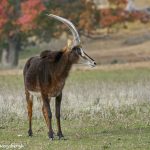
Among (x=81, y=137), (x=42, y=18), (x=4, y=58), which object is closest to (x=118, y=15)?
(x=42, y=18)

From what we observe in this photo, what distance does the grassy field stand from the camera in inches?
548

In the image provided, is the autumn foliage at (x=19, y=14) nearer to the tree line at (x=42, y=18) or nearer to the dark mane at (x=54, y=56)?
the tree line at (x=42, y=18)

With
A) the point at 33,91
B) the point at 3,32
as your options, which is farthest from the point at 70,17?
the point at 33,91

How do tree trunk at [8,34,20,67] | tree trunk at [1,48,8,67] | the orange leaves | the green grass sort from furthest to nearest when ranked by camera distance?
tree trunk at [1,48,8,67] < tree trunk at [8,34,20,67] < the orange leaves < the green grass

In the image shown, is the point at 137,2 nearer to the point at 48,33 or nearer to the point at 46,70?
the point at 48,33

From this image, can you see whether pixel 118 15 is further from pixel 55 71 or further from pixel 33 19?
→ pixel 55 71

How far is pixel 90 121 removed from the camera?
57.5 ft

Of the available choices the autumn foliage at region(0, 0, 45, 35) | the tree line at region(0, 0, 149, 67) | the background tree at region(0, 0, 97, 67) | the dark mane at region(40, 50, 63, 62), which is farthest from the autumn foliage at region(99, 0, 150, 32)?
the dark mane at region(40, 50, 63, 62)

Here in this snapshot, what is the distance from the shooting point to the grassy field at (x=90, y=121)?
1392 centimetres

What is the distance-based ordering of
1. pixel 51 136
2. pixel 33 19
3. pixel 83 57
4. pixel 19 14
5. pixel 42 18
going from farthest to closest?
pixel 19 14, pixel 42 18, pixel 33 19, pixel 83 57, pixel 51 136

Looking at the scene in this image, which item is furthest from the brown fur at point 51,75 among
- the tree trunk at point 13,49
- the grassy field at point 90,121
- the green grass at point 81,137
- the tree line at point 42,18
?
the tree trunk at point 13,49

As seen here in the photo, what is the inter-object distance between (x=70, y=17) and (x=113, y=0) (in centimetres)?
404

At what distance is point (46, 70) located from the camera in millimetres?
15023

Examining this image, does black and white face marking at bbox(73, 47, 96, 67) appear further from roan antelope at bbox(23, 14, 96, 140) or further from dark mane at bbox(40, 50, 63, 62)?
dark mane at bbox(40, 50, 63, 62)
